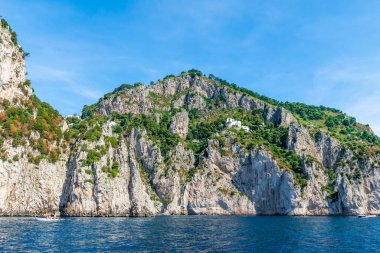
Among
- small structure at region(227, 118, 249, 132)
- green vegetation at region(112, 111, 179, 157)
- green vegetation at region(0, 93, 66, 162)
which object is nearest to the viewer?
green vegetation at region(0, 93, 66, 162)

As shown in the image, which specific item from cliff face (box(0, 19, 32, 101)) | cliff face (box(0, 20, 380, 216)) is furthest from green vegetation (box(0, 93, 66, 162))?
cliff face (box(0, 19, 32, 101))

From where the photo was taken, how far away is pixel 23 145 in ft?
355

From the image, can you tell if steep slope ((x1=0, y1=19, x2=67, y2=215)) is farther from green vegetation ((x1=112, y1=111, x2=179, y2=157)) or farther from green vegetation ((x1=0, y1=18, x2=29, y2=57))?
green vegetation ((x1=112, y1=111, x2=179, y2=157))

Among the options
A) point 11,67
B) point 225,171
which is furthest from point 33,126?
point 225,171

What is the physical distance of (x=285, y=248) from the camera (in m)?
49.5

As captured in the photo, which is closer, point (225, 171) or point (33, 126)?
point (33, 126)

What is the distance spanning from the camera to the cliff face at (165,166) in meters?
111

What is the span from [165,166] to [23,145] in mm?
68738

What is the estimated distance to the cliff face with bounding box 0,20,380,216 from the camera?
365 feet

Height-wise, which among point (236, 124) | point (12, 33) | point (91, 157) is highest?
point (12, 33)

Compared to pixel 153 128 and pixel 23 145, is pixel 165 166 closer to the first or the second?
pixel 153 128

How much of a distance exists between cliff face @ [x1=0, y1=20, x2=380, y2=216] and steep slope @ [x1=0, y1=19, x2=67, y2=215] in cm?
33

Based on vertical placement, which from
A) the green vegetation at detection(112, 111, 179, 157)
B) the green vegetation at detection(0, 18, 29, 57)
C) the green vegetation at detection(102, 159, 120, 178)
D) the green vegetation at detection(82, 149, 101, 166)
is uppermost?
the green vegetation at detection(0, 18, 29, 57)

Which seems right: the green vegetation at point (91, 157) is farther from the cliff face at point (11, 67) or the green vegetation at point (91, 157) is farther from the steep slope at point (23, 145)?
the cliff face at point (11, 67)
